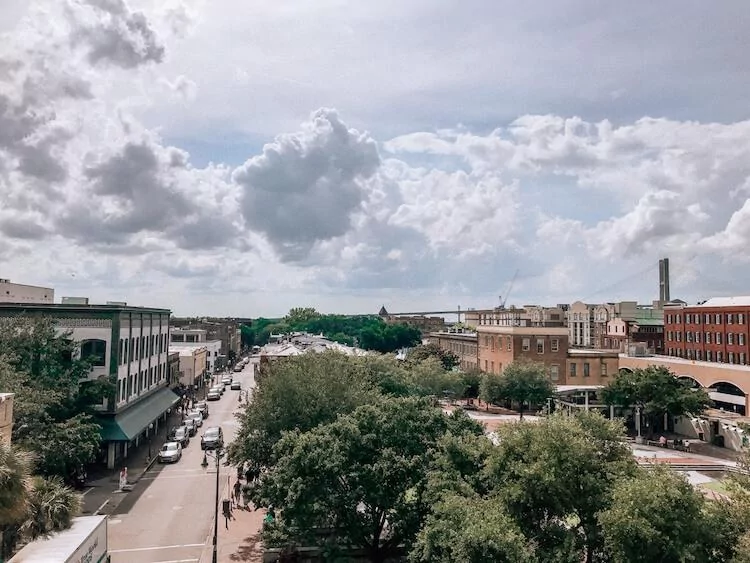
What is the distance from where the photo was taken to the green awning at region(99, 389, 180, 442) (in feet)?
137

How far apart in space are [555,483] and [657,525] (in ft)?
10.0

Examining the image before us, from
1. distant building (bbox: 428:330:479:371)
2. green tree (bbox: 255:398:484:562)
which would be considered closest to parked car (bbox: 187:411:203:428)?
green tree (bbox: 255:398:484:562)

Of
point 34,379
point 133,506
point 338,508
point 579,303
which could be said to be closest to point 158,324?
point 34,379

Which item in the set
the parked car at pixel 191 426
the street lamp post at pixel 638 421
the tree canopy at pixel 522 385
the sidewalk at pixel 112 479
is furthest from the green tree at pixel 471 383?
the sidewalk at pixel 112 479

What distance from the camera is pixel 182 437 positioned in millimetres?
53219

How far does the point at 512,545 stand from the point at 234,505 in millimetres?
23742

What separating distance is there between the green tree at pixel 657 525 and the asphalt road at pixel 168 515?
18.9 metres

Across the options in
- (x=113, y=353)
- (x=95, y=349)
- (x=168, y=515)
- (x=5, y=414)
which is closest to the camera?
(x=5, y=414)

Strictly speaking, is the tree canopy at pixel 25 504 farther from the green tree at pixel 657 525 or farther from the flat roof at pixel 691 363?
the flat roof at pixel 691 363

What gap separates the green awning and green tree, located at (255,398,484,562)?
21205mm

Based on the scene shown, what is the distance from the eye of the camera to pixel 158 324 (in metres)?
57.4

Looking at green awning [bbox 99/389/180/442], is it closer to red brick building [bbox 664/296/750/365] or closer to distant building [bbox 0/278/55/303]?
distant building [bbox 0/278/55/303]

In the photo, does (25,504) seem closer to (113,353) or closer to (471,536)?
(471,536)

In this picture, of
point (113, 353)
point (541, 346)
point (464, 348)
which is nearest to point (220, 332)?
point (464, 348)
